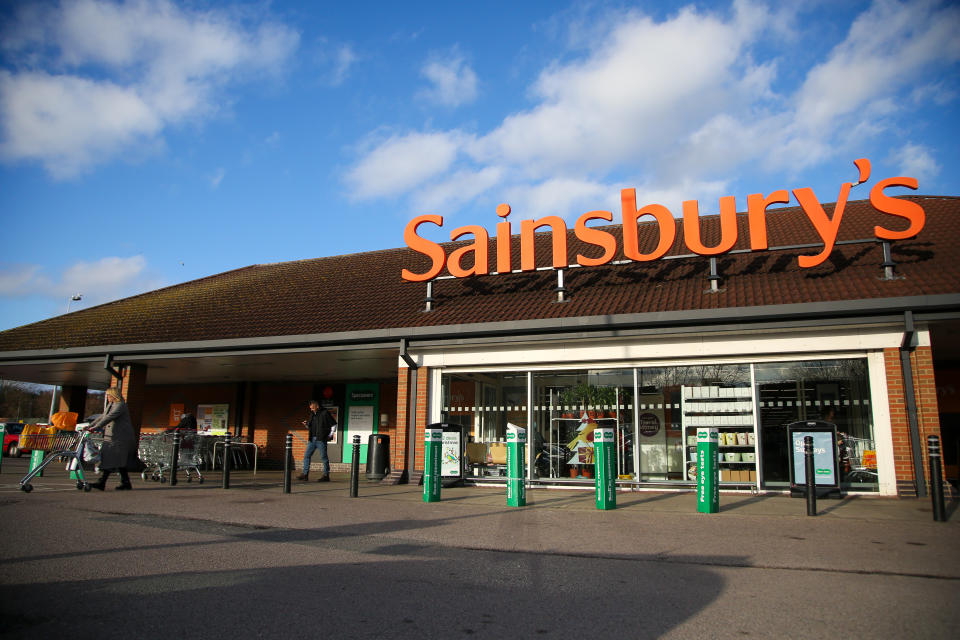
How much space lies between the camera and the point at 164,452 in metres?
13.9

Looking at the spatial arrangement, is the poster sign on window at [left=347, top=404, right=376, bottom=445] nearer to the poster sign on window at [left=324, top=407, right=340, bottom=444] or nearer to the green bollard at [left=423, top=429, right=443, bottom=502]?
the poster sign on window at [left=324, top=407, right=340, bottom=444]

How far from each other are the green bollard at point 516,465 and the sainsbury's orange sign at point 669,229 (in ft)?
16.4

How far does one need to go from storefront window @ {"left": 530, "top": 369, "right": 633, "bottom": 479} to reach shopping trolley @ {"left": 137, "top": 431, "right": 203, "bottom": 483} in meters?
6.76

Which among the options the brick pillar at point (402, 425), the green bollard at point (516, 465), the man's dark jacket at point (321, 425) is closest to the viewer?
the green bollard at point (516, 465)

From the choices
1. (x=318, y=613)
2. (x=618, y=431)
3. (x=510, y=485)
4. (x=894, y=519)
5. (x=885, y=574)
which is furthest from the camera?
(x=618, y=431)

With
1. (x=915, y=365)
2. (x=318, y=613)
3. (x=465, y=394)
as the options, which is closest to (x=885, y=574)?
(x=318, y=613)

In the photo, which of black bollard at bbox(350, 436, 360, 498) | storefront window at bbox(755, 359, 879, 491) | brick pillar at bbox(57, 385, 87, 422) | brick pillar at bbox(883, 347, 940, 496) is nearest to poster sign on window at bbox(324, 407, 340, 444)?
black bollard at bbox(350, 436, 360, 498)

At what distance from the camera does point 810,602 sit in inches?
184

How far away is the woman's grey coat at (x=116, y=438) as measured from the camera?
1134 cm

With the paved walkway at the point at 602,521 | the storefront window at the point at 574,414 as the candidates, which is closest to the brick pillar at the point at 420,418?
the paved walkway at the point at 602,521

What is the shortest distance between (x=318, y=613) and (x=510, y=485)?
6.19m

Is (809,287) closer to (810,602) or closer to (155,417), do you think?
(810,602)

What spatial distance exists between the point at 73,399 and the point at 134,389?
26.6ft

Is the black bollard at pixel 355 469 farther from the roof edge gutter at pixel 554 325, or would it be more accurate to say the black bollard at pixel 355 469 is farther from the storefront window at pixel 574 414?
the storefront window at pixel 574 414
